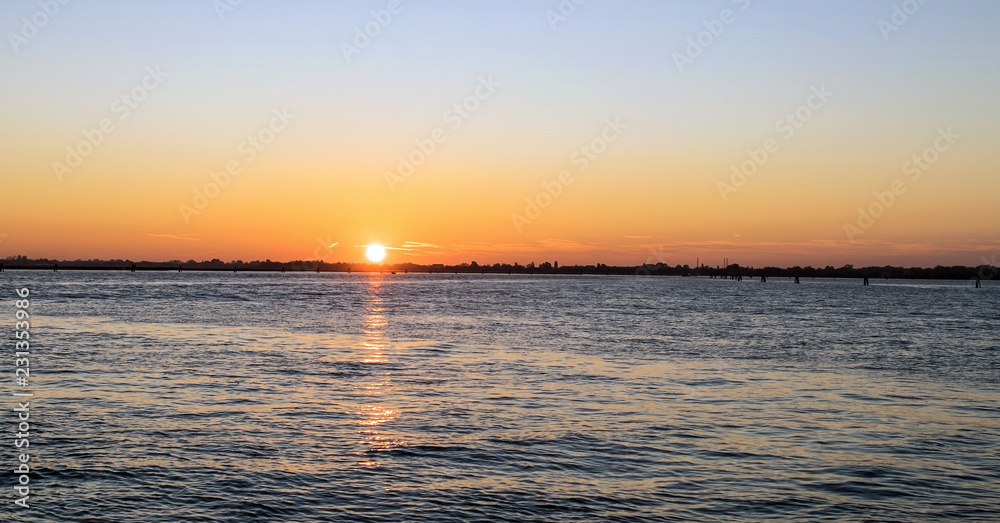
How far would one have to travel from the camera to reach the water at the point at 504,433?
13156 millimetres

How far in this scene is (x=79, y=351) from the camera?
33.4 m

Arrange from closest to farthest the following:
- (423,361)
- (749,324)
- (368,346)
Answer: (423,361), (368,346), (749,324)

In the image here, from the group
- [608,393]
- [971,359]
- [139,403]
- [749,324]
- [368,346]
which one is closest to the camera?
[139,403]

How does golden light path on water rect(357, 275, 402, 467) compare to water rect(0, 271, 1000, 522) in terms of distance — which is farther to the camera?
golden light path on water rect(357, 275, 402, 467)

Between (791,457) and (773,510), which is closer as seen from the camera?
(773,510)

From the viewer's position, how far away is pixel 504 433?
18.3 m

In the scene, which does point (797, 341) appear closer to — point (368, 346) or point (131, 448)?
point (368, 346)

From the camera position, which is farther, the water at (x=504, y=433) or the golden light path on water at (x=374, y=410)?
the golden light path on water at (x=374, y=410)

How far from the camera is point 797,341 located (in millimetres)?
44719

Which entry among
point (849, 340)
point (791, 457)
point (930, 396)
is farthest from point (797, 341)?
point (791, 457)

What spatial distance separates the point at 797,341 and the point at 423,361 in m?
22.5

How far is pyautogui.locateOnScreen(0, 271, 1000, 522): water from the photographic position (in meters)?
13.2

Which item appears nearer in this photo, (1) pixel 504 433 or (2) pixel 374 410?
(1) pixel 504 433

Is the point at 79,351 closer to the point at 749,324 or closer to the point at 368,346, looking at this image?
the point at 368,346
